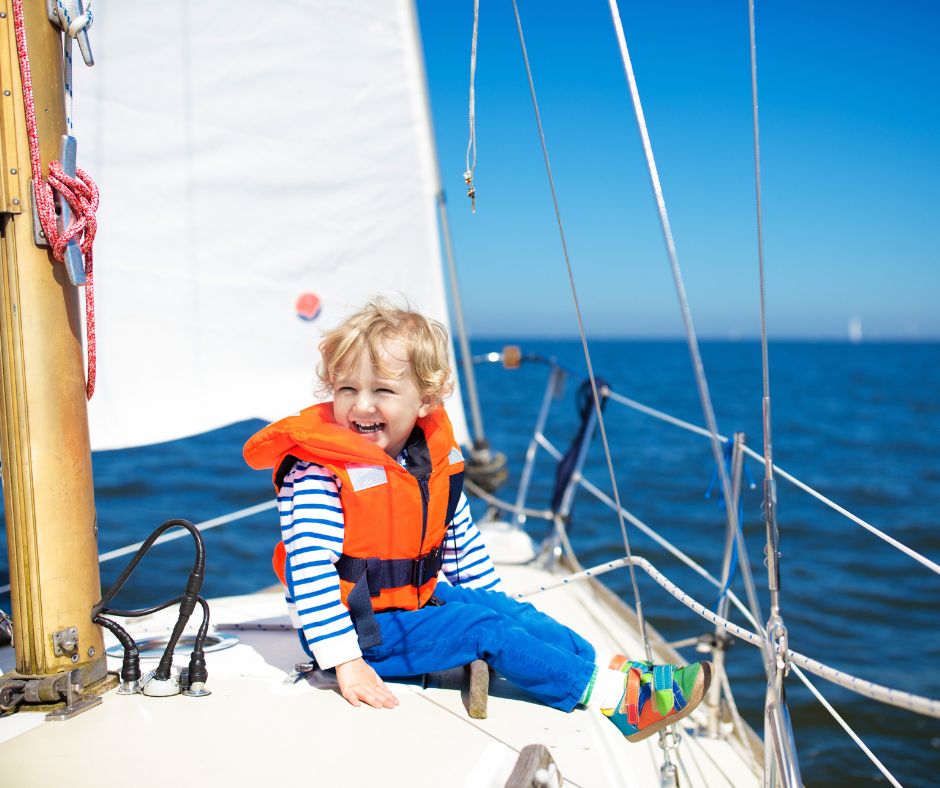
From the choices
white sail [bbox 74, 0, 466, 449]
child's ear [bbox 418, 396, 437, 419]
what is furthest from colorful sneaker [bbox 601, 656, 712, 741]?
white sail [bbox 74, 0, 466, 449]

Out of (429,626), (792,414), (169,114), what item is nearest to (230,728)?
(429,626)

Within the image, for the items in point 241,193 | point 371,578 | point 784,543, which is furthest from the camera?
point 784,543

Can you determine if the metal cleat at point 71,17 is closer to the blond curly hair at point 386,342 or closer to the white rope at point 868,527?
the blond curly hair at point 386,342

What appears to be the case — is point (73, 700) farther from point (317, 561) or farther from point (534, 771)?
point (534, 771)

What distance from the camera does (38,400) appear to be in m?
1.46

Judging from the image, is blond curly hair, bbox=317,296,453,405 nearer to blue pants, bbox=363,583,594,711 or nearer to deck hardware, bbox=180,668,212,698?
blue pants, bbox=363,583,594,711

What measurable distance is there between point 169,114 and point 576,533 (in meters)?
4.51

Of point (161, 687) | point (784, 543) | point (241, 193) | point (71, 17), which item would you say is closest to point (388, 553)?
point (161, 687)

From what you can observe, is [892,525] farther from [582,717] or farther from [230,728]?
[230,728]

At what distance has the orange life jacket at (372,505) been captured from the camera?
1620mm

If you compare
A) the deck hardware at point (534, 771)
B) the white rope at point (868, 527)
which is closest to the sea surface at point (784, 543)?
the white rope at point (868, 527)

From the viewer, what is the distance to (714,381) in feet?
105

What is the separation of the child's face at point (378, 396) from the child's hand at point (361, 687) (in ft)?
1.38

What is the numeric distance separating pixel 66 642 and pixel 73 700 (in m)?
0.10
